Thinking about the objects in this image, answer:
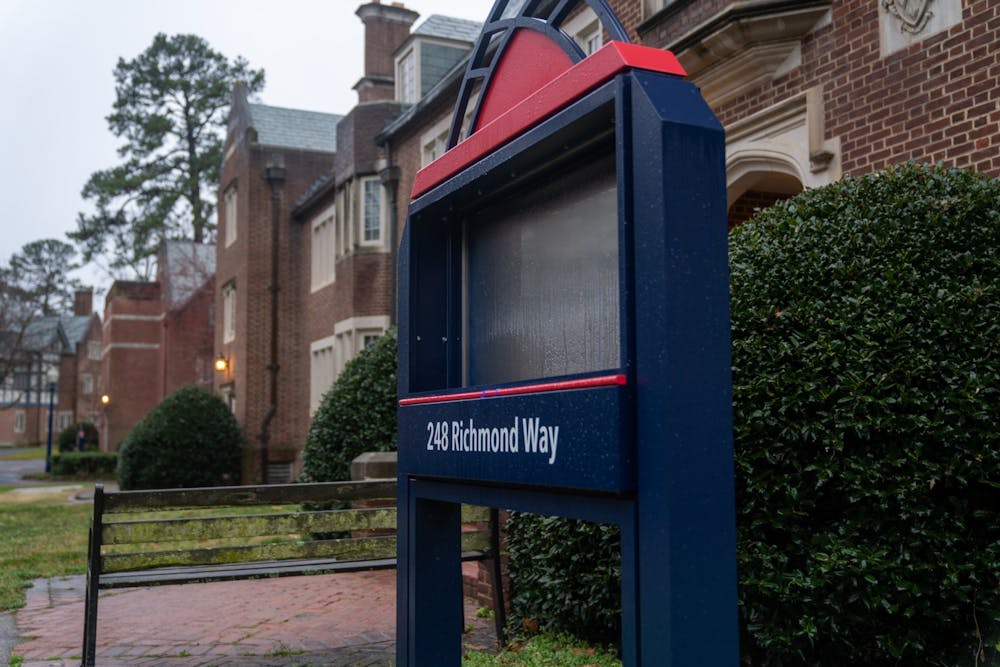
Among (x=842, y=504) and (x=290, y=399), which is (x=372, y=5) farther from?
(x=842, y=504)

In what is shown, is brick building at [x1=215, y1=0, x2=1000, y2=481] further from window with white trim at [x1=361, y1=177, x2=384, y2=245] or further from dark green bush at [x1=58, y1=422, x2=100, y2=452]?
dark green bush at [x1=58, y1=422, x2=100, y2=452]

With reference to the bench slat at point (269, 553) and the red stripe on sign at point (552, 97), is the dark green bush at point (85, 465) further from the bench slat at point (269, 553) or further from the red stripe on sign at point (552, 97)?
the red stripe on sign at point (552, 97)

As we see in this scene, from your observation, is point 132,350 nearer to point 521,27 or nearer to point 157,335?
point 157,335

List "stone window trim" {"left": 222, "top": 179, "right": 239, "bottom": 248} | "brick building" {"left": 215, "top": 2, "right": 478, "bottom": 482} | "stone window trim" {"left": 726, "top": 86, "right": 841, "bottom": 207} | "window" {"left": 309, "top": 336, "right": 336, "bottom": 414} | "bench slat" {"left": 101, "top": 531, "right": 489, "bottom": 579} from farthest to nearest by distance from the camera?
1. "stone window trim" {"left": 222, "top": 179, "right": 239, "bottom": 248}
2. "window" {"left": 309, "top": 336, "right": 336, "bottom": 414}
3. "brick building" {"left": 215, "top": 2, "right": 478, "bottom": 482}
4. "stone window trim" {"left": 726, "top": 86, "right": 841, "bottom": 207}
5. "bench slat" {"left": 101, "top": 531, "right": 489, "bottom": 579}

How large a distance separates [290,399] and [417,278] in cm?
2171

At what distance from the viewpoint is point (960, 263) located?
420 centimetres

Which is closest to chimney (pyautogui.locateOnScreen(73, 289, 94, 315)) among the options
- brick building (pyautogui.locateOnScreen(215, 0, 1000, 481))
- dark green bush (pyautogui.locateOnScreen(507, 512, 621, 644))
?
brick building (pyautogui.locateOnScreen(215, 0, 1000, 481))

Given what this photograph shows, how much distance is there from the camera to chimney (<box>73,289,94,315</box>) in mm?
81537

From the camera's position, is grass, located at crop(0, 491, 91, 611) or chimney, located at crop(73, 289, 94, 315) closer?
grass, located at crop(0, 491, 91, 611)

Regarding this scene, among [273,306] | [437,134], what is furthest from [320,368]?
[437,134]

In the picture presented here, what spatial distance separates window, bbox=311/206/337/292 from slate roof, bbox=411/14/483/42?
4.74 m

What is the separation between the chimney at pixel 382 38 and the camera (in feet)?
74.8

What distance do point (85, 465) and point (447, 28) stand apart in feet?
78.3

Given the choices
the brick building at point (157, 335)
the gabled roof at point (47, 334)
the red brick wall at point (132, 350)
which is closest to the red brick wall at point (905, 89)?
the brick building at point (157, 335)
